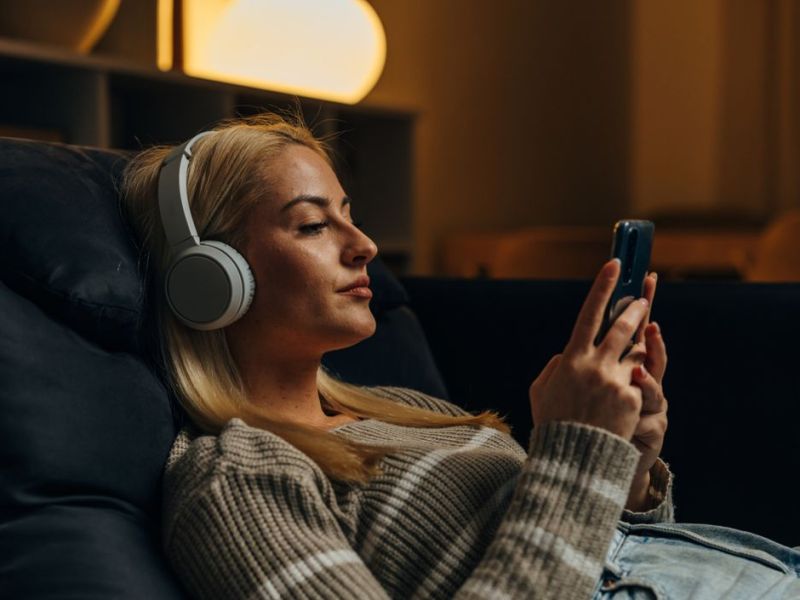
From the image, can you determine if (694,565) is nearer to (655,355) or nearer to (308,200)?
(655,355)

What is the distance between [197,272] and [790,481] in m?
0.84

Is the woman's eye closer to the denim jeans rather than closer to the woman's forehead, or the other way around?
the woman's forehead

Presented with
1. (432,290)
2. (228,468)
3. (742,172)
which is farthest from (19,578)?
(742,172)

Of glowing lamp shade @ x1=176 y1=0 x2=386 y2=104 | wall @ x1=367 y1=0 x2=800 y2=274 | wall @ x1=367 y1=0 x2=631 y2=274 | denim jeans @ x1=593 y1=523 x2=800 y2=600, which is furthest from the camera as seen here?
wall @ x1=367 y1=0 x2=800 y2=274

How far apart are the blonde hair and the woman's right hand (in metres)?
0.20

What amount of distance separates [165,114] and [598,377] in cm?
180

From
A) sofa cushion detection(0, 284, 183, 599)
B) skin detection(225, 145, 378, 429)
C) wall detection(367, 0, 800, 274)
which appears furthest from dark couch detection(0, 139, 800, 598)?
wall detection(367, 0, 800, 274)

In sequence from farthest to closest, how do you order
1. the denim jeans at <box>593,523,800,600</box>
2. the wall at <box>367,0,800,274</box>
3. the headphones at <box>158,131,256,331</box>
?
1. the wall at <box>367,0,800,274</box>
2. the headphones at <box>158,131,256,331</box>
3. the denim jeans at <box>593,523,800,600</box>

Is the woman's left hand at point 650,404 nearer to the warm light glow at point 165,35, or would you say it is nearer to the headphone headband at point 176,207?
the headphone headband at point 176,207

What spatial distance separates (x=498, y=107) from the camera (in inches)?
156

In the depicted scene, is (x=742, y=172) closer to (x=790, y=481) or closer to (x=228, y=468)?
(x=790, y=481)

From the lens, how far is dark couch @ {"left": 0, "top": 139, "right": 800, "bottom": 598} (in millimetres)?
958

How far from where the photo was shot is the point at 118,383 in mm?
1060

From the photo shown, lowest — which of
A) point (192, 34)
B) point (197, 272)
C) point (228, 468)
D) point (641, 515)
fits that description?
point (641, 515)
